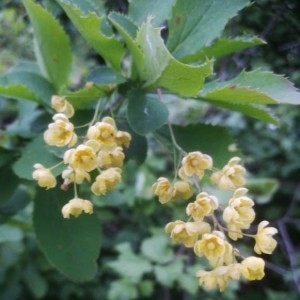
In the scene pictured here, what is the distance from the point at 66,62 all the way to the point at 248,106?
0.36 metres

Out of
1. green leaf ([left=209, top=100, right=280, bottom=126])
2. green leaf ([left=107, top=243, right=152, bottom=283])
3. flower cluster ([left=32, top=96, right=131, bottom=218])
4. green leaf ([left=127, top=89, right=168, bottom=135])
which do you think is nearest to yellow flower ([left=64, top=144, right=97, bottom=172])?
flower cluster ([left=32, top=96, right=131, bottom=218])

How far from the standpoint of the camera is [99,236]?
101cm

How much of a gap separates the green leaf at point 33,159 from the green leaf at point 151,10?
0.25 meters

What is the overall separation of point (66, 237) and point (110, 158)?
10.6 inches

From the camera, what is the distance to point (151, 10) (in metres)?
0.91

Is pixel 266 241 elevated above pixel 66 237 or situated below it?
above

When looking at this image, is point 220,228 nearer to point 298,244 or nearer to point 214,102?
point 214,102

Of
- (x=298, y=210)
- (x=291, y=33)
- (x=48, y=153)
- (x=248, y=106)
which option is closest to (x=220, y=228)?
(x=248, y=106)

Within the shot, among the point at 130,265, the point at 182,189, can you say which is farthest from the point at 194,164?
the point at 130,265

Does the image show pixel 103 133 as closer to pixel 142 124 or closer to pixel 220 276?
pixel 142 124

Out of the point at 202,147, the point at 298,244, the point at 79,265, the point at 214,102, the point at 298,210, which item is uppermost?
the point at 214,102

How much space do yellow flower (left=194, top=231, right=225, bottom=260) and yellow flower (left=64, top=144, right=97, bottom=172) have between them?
17cm

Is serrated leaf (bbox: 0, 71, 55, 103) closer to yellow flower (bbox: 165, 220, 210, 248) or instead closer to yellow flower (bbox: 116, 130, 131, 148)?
yellow flower (bbox: 116, 130, 131, 148)

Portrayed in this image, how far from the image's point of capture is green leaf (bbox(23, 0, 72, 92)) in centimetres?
91
